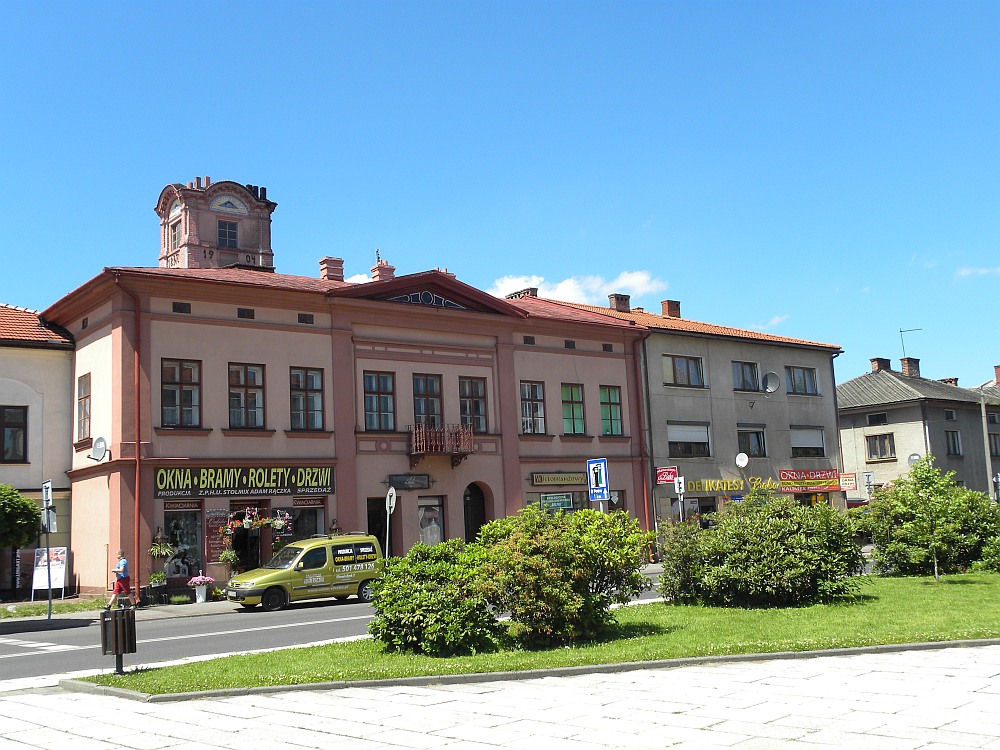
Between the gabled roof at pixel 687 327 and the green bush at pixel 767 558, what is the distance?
2256 cm

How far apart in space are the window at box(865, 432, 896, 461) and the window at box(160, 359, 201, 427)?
4110cm

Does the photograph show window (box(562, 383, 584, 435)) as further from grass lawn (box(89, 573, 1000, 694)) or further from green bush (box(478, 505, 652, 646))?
green bush (box(478, 505, 652, 646))

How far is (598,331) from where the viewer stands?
38312 millimetres

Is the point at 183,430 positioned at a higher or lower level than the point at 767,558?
higher

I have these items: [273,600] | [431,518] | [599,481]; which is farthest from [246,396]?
[599,481]

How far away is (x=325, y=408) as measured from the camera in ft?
102

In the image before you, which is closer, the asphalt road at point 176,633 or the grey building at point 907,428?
the asphalt road at point 176,633

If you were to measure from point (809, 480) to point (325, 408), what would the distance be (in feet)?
78.6

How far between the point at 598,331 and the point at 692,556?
21203 millimetres

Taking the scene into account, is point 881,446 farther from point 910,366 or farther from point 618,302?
point 618,302

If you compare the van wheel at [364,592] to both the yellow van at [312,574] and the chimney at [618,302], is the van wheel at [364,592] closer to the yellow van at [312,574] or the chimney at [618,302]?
the yellow van at [312,574]

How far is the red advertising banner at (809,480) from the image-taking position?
143ft

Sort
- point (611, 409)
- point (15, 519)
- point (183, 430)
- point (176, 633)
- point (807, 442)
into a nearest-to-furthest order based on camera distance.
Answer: point (176, 633) → point (15, 519) → point (183, 430) → point (611, 409) → point (807, 442)

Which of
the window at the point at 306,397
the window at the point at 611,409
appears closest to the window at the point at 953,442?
the window at the point at 611,409
